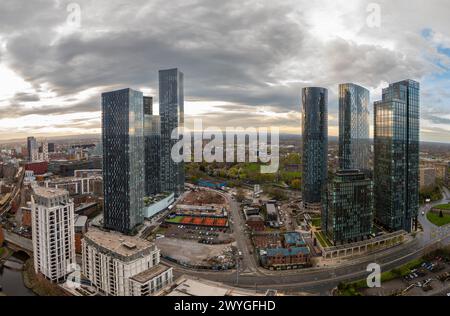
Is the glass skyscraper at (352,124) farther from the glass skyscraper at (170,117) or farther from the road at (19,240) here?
the road at (19,240)

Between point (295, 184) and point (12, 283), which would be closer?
point (12, 283)

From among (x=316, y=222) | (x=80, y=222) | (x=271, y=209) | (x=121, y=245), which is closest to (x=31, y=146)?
(x=80, y=222)

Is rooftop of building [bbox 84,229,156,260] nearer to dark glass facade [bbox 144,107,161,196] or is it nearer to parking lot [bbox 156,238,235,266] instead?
parking lot [bbox 156,238,235,266]

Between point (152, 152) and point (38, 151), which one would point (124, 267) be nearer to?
point (152, 152)

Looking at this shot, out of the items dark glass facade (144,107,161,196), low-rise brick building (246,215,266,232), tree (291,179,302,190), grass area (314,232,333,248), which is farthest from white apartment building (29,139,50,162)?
grass area (314,232,333,248)

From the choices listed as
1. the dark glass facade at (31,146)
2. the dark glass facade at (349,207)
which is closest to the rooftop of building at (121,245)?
the dark glass facade at (349,207)
